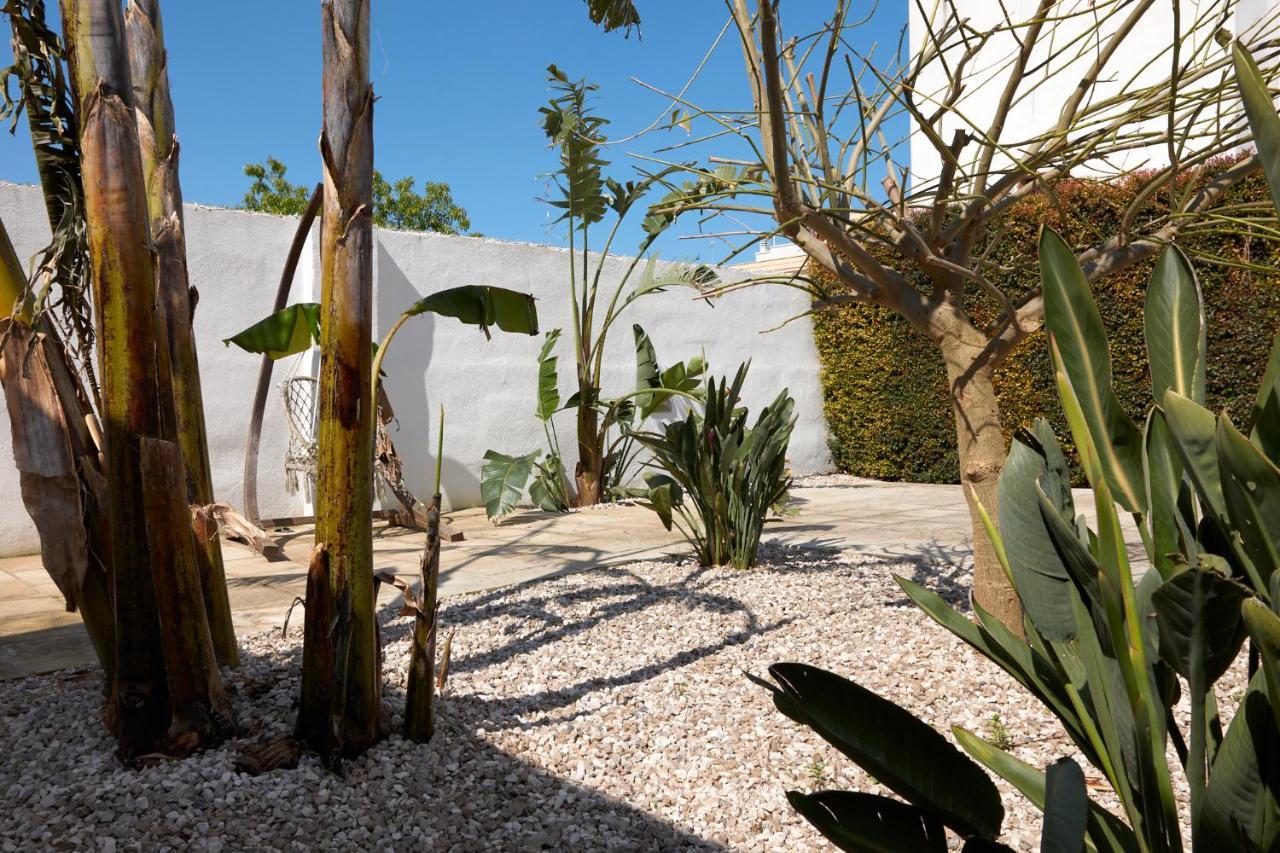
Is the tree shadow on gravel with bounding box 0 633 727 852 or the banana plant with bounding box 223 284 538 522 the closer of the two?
the tree shadow on gravel with bounding box 0 633 727 852

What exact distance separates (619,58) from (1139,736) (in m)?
3.41

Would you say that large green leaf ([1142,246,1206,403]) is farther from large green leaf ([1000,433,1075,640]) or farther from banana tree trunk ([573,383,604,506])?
banana tree trunk ([573,383,604,506])

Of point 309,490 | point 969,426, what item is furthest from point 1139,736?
point 309,490

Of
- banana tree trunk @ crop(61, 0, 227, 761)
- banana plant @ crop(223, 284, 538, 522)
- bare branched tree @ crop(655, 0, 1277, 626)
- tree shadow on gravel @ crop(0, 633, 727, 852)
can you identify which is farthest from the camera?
banana plant @ crop(223, 284, 538, 522)

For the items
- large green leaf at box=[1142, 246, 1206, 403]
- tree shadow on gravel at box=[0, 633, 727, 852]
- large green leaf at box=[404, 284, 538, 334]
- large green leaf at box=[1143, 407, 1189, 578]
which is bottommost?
tree shadow on gravel at box=[0, 633, 727, 852]

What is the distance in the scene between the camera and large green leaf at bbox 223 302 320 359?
3609mm

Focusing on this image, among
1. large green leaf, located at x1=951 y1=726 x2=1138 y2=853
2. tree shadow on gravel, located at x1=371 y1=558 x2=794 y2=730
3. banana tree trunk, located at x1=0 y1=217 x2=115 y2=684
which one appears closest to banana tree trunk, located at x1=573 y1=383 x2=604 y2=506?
tree shadow on gravel, located at x1=371 y1=558 x2=794 y2=730

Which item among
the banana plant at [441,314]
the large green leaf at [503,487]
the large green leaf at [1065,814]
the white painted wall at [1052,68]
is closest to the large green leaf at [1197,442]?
the large green leaf at [1065,814]

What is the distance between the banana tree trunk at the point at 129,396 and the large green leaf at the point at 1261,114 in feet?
7.60

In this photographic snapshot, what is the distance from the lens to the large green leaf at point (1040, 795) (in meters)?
1.38

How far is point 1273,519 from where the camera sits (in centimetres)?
110

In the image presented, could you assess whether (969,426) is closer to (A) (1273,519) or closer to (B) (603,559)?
(A) (1273,519)

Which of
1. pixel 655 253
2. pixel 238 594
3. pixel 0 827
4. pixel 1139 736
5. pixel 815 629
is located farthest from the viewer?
pixel 655 253

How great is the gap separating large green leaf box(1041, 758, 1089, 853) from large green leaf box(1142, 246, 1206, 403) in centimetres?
57
